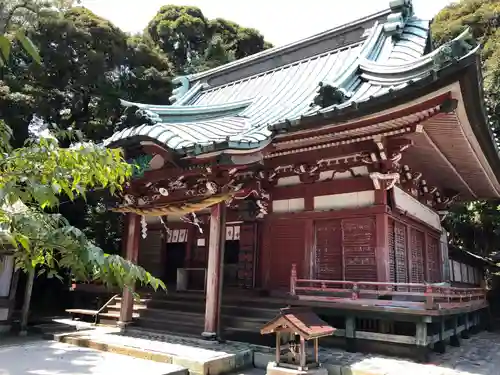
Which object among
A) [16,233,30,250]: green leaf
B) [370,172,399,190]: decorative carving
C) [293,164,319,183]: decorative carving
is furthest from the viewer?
[293,164,319,183]: decorative carving

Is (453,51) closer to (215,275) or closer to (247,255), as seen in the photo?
(215,275)

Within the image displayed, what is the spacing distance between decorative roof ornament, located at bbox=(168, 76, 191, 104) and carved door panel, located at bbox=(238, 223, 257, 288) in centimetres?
888

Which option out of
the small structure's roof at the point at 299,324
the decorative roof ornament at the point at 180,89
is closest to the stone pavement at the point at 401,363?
the small structure's roof at the point at 299,324

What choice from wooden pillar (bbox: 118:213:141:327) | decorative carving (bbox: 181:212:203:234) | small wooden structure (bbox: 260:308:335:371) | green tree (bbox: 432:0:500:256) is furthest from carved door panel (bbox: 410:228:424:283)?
green tree (bbox: 432:0:500:256)

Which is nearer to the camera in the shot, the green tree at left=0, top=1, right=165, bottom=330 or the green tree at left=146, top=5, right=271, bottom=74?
the green tree at left=0, top=1, right=165, bottom=330

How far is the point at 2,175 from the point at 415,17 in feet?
49.7

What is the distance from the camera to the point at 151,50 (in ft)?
83.7

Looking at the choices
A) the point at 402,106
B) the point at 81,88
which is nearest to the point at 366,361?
the point at 402,106

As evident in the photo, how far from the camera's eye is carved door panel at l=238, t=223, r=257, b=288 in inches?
407

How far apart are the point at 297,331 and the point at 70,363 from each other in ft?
13.6

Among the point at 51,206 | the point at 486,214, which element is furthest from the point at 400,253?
the point at 486,214

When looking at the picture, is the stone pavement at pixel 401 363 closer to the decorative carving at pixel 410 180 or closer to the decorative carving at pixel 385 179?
the decorative carving at pixel 385 179

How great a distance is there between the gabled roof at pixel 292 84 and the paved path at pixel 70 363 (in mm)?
4156

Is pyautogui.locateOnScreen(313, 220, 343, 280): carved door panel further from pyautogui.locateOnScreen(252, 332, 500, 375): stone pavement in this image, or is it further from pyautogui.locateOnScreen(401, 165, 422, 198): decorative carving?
pyautogui.locateOnScreen(401, 165, 422, 198): decorative carving
